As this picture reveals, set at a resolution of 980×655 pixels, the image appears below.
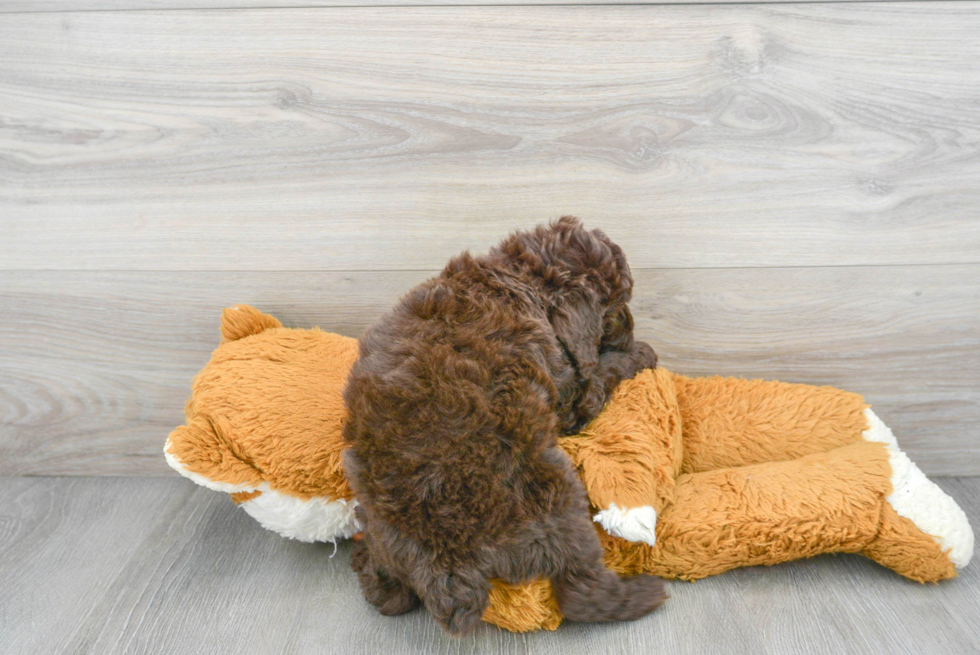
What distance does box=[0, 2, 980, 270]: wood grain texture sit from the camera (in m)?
1.06

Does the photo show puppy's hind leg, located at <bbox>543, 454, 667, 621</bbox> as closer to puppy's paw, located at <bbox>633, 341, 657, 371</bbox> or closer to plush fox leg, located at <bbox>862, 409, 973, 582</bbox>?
puppy's paw, located at <bbox>633, 341, 657, 371</bbox>

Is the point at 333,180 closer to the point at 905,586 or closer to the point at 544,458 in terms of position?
the point at 544,458

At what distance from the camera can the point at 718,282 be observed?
1150mm

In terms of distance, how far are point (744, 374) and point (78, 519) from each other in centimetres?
123

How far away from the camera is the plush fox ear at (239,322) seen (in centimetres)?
112

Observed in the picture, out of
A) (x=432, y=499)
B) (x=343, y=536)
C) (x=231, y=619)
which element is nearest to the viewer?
(x=432, y=499)

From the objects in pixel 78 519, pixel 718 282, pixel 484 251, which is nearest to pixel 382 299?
pixel 484 251

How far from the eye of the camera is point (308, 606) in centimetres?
99

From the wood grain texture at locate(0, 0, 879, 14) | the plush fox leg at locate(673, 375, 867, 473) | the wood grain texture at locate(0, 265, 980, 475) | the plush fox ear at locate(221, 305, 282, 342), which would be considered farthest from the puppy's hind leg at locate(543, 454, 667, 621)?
the wood grain texture at locate(0, 0, 879, 14)

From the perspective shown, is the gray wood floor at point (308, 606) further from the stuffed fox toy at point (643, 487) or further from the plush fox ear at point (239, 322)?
the plush fox ear at point (239, 322)

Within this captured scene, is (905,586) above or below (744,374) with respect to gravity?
below

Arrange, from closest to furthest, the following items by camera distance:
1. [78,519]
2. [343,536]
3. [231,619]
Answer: [231,619], [343,536], [78,519]

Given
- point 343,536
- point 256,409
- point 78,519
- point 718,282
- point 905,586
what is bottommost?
point 78,519

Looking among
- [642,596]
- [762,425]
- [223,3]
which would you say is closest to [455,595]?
[642,596]
